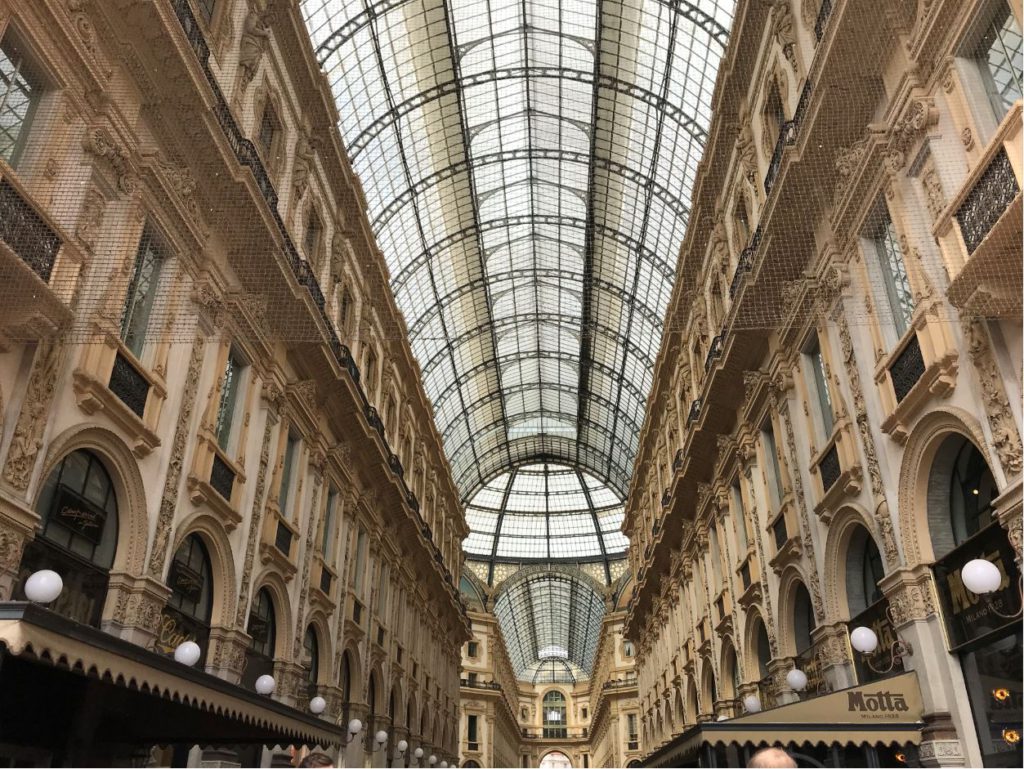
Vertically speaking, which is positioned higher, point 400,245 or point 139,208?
point 400,245

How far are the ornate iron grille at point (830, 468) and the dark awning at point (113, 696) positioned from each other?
9.06 m

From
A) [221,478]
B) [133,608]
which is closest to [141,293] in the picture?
[221,478]

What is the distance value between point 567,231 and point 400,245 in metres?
9.18

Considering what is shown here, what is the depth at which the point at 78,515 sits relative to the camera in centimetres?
1026

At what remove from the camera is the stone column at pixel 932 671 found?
9.66m

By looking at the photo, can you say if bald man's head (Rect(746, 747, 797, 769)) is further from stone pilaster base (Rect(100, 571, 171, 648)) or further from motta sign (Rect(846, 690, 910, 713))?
stone pilaster base (Rect(100, 571, 171, 648))

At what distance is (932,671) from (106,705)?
10.3 m

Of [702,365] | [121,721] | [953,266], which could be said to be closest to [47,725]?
[121,721]

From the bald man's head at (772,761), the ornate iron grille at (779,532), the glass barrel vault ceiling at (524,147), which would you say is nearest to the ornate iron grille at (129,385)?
the bald man's head at (772,761)

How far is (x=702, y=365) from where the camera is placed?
23156 millimetres

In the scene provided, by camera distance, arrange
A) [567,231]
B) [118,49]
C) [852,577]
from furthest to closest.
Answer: [567,231] → [852,577] → [118,49]

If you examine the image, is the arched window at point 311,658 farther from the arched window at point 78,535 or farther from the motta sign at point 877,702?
the motta sign at point 877,702

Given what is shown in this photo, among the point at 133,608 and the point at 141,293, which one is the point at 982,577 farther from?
the point at 141,293

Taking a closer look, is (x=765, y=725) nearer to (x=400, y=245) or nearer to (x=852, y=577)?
(x=852, y=577)
